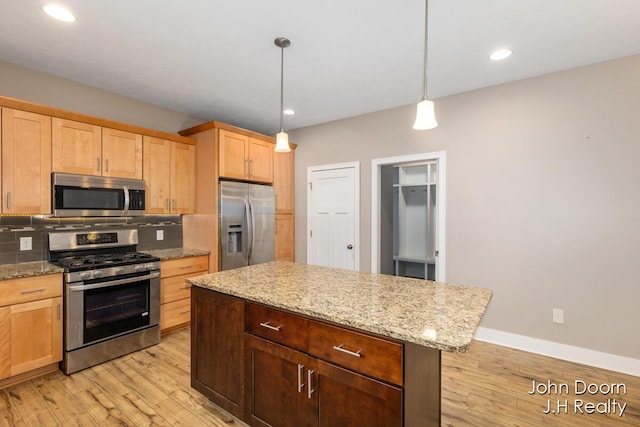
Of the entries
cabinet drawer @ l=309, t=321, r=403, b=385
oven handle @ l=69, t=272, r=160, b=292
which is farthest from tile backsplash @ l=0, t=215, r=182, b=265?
cabinet drawer @ l=309, t=321, r=403, b=385

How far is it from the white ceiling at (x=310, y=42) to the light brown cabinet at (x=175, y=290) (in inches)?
76.0

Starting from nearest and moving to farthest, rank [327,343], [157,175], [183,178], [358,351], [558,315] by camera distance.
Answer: [358,351] < [327,343] < [558,315] < [157,175] < [183,178]

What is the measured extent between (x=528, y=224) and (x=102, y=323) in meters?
4.20

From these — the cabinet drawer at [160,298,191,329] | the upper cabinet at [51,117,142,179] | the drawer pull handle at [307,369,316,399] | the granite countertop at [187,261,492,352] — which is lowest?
the cabinet drawer at [160,298,191,329]

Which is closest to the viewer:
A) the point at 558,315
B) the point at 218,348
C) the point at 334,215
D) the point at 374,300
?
the point at 374,300

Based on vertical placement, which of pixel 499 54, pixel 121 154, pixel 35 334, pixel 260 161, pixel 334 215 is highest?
pixel 499 54

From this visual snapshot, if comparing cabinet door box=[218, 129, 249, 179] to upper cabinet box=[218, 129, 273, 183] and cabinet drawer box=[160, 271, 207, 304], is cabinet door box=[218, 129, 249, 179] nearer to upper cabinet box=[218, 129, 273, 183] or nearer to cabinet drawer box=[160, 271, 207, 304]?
upper cabinet box=[218, 129, 273, 183]

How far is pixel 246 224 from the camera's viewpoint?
A: 384 cm

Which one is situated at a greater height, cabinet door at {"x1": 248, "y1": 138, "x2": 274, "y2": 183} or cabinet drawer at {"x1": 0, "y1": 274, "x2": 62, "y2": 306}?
cabinet door at {"x1": 248, "y1": 138, "x2": 274, "y2": 183}

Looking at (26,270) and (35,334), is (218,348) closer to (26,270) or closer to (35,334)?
(35,334)

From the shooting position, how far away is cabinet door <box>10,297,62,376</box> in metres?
2.30

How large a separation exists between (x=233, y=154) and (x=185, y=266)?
4.86 ft

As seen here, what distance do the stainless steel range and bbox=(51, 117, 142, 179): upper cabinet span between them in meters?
0.68

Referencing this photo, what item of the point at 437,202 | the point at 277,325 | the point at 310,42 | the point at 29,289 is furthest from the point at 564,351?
the point at 29,289
